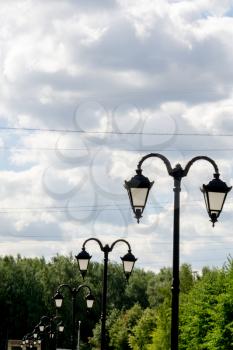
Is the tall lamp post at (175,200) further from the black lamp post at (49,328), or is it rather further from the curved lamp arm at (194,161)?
the black lamp post at (49,328)

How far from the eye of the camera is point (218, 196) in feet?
46.9

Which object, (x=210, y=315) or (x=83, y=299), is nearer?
→ (x=210, y=315)

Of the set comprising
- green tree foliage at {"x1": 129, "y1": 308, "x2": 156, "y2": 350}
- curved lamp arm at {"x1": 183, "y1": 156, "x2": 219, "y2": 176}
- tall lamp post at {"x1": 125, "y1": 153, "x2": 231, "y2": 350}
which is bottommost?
green tree foliage at {"x1": 129, "y1": 308, "x2": 156, "y2": 350}

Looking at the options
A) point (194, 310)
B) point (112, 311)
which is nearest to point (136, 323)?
point (112, 311)

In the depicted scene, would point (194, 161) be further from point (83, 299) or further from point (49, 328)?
point (83, 299)

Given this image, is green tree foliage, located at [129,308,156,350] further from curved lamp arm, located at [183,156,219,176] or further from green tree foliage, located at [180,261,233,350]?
curved lamp arm, located at [183,156,219,176]

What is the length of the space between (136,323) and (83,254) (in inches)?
3771

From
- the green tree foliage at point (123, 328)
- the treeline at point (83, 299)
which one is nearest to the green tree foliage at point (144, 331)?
the treeline at point (83, 299)

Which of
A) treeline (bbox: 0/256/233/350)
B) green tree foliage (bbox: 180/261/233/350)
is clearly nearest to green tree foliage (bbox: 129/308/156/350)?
treeline (bbox: 0/256/233/350)

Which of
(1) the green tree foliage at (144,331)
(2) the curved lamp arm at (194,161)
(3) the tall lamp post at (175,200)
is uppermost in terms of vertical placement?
(2) the curved lamp arm at (194,161)

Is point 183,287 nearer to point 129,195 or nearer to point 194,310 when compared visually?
point 194,310

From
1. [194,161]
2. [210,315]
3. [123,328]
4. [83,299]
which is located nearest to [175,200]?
[194,161]

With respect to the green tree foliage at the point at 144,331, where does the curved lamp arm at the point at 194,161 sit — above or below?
above

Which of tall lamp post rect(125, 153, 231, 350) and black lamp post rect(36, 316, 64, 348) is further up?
tall lamp post rect(125, 153, 231, 350)
